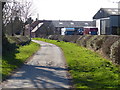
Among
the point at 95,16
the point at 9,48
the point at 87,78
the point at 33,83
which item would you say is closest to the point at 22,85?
the point at 33,83

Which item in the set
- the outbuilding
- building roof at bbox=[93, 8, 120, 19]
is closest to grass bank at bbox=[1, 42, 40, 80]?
the outbuilding

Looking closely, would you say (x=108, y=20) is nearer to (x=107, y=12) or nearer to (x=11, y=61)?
(x=107, y=12)

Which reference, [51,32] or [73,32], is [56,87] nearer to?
[73,32]

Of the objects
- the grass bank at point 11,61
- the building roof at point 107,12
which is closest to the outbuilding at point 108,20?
the building roof at point 107,12

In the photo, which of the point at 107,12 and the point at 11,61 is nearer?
the point at 11,61

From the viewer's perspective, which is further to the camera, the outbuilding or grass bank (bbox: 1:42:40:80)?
the outbuilding

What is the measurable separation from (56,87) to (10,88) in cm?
167

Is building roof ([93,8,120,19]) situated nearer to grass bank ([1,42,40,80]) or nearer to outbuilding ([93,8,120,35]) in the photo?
outbuilding ([93,8,120,35])

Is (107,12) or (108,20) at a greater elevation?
(107,12)

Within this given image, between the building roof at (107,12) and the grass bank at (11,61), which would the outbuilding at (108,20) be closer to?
the building roof at (107,12)

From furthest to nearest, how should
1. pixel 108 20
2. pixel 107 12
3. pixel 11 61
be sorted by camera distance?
pixel 107 12, pixel 108 20, pixel 11 61

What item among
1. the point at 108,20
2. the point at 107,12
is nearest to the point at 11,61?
the point at 108,20

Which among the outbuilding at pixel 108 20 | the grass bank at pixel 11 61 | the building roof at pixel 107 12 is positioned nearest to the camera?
the grass bank at pixel 11 61

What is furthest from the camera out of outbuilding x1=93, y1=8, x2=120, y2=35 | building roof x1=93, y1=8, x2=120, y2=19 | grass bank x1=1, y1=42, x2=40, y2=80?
building roof x1=93, y1=8, x2=120, y2=19
